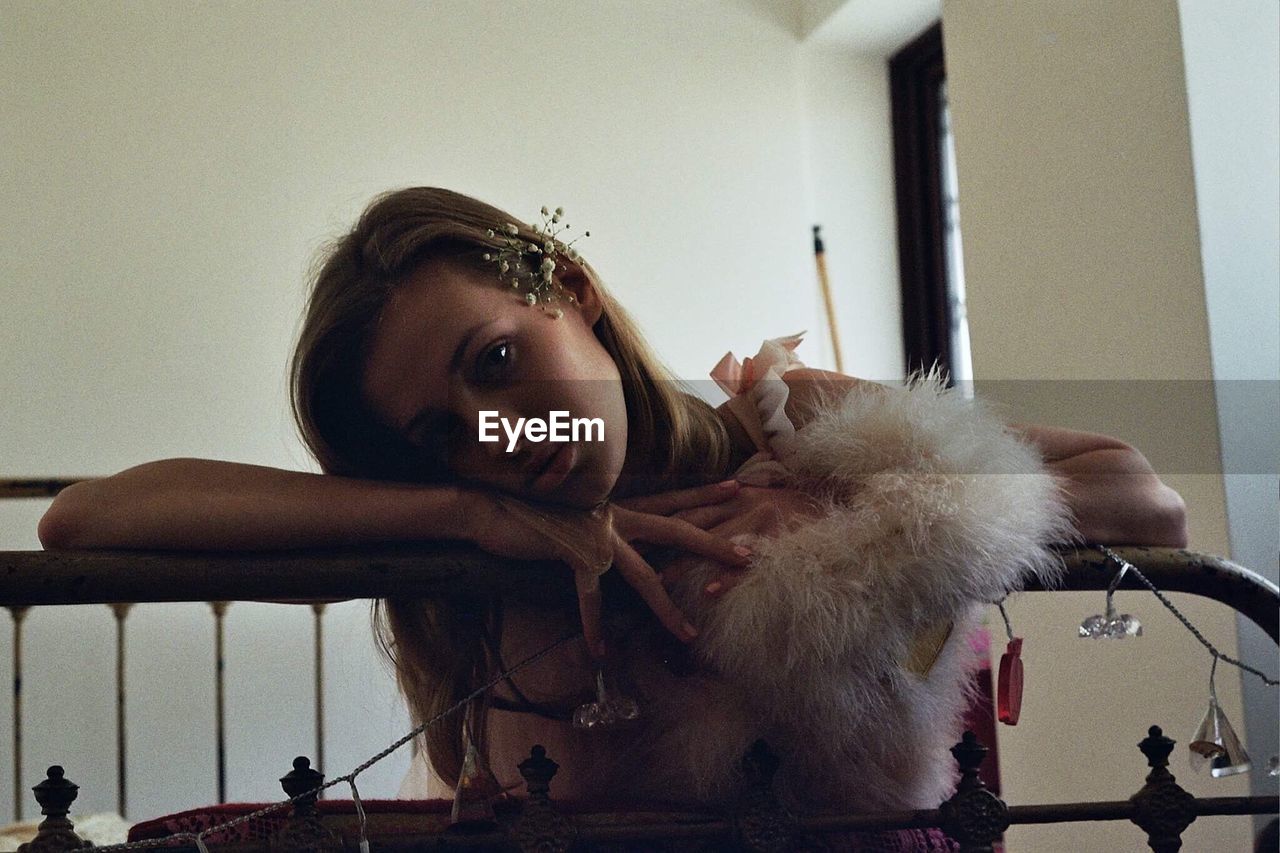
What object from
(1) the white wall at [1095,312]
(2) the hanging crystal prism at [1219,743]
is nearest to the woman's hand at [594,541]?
(2) the hanging crystal prism at [1219,743]

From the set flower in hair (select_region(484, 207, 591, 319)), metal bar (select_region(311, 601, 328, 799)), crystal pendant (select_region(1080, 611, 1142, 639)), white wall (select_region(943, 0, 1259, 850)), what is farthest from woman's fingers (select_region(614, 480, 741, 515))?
metal bar (select_region(311, 601, 328, 799))

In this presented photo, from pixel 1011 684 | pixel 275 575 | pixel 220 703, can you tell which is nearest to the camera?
pixel 275 575

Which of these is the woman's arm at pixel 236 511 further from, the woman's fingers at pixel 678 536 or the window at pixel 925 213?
the window at pixel 925 213

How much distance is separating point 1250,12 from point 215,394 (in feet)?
4.45

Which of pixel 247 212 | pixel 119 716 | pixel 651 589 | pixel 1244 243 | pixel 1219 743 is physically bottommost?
pixel 119 716

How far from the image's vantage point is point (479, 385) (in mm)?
526

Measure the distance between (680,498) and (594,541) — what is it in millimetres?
72

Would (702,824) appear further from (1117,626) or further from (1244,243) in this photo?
(1244,243)

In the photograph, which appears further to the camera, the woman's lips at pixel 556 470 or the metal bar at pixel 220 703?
the metal bar at pixel 220 703

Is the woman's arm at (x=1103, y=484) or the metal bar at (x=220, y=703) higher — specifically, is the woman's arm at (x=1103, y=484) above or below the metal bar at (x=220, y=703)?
above

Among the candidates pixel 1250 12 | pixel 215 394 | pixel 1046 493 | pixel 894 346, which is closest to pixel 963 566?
pixel 1046 493

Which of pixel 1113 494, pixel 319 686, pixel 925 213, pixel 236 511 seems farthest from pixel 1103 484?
pixel 925 213

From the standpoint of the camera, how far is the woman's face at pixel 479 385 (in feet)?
1.70

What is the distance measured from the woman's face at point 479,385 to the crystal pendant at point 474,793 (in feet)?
0.43
